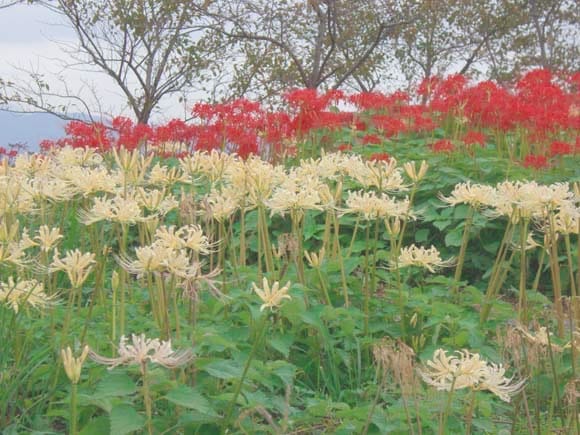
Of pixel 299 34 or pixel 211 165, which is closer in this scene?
pixel 211 165

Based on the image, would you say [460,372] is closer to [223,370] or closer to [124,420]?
[223,370]

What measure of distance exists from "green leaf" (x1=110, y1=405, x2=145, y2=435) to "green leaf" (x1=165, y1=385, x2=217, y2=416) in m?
0.09

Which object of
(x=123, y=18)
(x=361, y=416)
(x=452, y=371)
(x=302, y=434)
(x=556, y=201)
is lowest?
(x=302, y=434)

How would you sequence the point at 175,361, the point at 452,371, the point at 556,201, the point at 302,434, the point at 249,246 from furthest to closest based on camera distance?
the point at 249,246, the point at 556,201, the point at 302,434, the point at 452,371, the point at 175,361

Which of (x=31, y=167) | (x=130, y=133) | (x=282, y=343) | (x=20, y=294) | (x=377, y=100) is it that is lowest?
(x=282, y=343)

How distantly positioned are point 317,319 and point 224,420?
70cm

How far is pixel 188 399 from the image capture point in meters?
2.26

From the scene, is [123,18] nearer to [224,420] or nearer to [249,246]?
[249,246]

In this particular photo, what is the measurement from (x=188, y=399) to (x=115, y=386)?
191 millimetres

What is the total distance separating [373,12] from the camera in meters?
15.0

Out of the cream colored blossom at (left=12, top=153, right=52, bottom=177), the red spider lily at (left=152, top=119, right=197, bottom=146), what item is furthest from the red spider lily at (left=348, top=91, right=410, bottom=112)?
the cream colored blossom at (left=12, top=153, right=52, bottom=177)

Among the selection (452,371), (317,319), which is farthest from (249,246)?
(452,371)

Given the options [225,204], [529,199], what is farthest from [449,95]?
[225,204]

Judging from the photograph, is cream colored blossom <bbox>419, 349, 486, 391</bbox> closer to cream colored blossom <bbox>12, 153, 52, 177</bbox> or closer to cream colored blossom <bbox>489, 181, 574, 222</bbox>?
cream colored blossom <bbox>489, 181, 574, 222</bbox>
